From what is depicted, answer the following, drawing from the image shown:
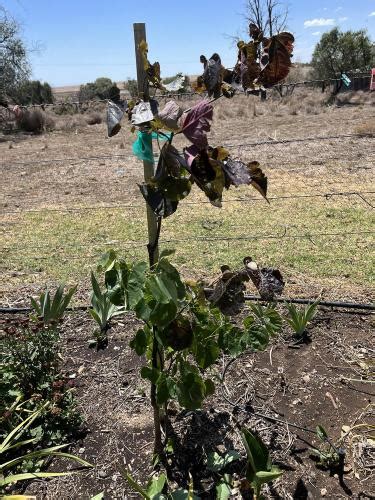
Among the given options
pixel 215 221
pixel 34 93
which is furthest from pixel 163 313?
pixel 34 93

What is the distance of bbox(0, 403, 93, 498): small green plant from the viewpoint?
6.25ft

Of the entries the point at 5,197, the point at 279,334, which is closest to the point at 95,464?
the point at 279,334

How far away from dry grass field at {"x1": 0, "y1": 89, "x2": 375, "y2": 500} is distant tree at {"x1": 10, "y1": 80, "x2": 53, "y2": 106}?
610 inches

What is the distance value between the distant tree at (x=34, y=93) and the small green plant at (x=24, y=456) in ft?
76.2

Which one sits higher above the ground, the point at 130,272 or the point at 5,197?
the point at 130,272

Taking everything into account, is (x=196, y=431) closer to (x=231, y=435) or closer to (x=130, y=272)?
(x=231, y=435)

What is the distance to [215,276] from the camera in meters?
4.09

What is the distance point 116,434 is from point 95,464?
19 cm

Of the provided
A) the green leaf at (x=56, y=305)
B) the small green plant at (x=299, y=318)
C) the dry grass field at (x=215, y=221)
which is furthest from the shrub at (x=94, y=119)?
→ the small green plant at (x=299, y=318)

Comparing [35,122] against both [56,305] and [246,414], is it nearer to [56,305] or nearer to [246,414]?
[56,305]

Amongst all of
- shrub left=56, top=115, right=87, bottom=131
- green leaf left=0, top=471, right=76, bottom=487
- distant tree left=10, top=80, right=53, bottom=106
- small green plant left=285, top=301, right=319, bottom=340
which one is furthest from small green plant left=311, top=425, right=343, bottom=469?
distant tree left=10, top=80, right=53, bottom=106

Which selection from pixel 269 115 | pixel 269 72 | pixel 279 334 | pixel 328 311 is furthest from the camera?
pixel 269 115

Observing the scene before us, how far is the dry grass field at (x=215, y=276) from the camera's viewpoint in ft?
6.90

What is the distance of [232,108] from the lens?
66.4 ft
